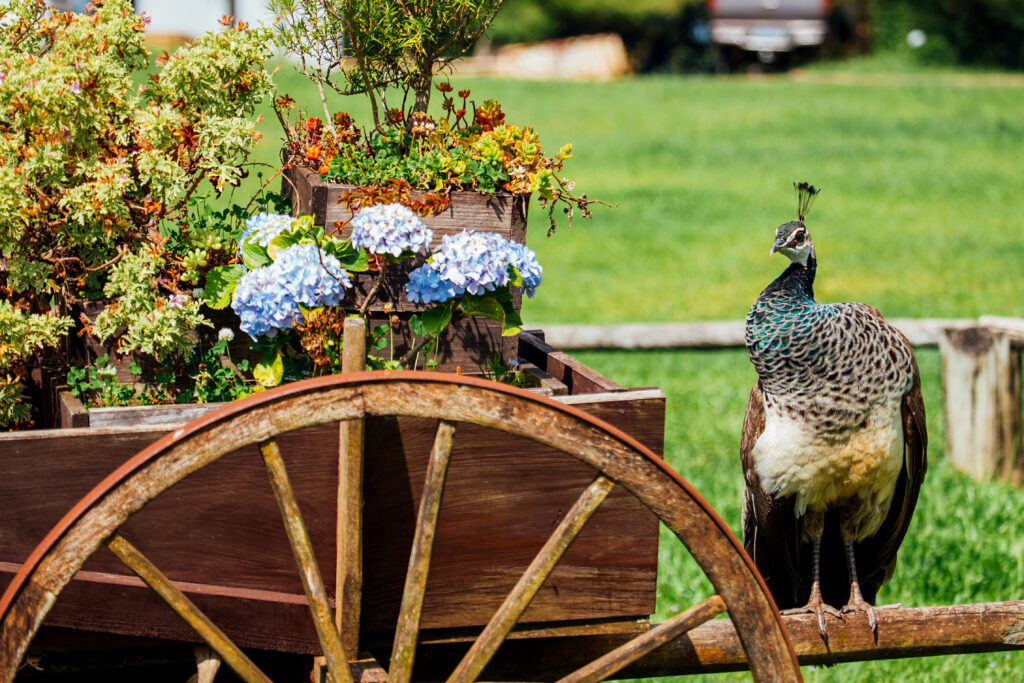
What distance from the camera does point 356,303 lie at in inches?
89.9

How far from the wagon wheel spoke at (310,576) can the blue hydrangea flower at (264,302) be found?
1.04 feet

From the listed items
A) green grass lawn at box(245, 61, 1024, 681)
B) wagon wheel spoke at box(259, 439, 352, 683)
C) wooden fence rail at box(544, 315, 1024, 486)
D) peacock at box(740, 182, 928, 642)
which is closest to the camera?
wagon wheel spoke at box(259, 439, 352, 683)

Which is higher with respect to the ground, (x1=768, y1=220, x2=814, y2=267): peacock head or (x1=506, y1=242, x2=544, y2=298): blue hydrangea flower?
(x1=768, y1=220, x2=814, y2=267): peacock head

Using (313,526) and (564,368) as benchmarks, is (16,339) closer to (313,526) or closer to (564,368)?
(313,526)

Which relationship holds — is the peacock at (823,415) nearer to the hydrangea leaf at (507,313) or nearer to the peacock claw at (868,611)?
the peacock claw at (868,611)

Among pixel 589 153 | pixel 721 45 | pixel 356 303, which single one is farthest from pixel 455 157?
pixel 721 45

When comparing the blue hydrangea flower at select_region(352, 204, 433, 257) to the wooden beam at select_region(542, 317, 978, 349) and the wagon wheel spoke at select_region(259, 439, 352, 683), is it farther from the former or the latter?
the wooden beam at select_region(542, 317, 978, 349)

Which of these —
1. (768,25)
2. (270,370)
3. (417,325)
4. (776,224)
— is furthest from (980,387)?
(768,25)

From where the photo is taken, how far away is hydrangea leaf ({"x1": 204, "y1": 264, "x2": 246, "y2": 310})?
2238 millimetres

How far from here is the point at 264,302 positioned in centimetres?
204

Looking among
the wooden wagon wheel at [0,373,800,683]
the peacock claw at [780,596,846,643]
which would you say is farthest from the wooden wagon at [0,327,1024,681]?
the peacock claw at [780,596,846,643]

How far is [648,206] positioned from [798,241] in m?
11.8

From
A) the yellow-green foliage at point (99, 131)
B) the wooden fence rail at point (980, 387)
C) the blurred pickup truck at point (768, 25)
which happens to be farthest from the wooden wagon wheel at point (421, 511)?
the blurred pickup truck at point (768, 25)

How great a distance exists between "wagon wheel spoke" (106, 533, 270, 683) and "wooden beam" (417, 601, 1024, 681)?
433 mm
